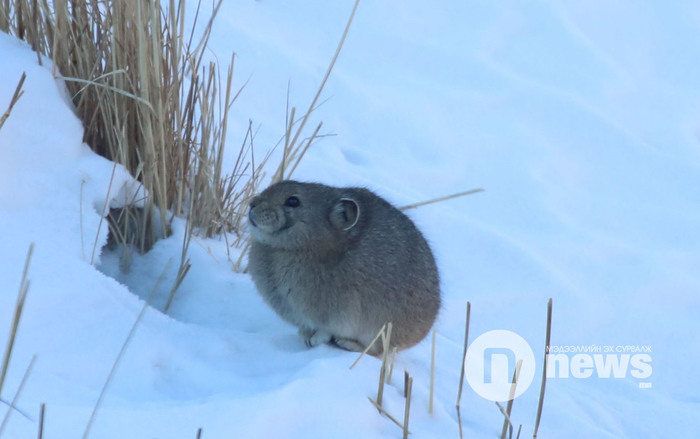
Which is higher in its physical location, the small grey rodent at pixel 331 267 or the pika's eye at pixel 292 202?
the pika's eye at pixel 292 202

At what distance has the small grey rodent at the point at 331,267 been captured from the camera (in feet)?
11.9

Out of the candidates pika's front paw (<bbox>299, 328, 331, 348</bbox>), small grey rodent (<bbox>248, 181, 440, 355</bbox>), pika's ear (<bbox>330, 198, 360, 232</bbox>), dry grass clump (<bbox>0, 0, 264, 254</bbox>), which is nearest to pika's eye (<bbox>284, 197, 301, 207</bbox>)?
small grey rodent (<bbox>248, 181, 440, 355</bbox>)

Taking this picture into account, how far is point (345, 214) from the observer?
3.66m

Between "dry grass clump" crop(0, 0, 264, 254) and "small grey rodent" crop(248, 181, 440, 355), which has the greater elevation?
"dry grass clump" crop(0, 0, 264, 254)

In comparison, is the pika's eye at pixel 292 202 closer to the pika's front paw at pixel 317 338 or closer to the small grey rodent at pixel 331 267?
the small grey rodent at pixel 331 267

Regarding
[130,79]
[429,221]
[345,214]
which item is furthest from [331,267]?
[429,221]

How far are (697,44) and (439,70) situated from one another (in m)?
3.06

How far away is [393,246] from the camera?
371 cm

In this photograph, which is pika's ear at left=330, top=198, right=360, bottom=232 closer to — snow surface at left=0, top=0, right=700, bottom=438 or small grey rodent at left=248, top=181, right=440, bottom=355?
small grey rodent at left=248, top=181, right=440, bottom=355

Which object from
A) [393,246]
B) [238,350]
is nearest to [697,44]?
[393,246]

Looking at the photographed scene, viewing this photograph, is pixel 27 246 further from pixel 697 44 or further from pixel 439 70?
pixel 697 44

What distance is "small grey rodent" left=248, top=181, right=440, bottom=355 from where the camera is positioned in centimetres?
362

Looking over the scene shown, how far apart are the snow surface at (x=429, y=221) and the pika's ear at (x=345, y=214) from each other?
52 centimetres

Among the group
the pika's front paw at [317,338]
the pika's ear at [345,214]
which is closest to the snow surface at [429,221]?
the pika's front paw at [317,338]
